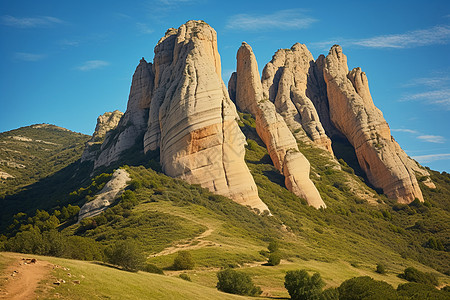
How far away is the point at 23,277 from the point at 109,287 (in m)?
4.00

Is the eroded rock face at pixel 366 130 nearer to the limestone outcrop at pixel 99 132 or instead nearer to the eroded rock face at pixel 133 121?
the eroded rock face at pixel 133 121

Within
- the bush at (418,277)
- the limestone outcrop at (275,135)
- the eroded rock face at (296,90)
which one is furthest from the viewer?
the eroded rock face at (296,90)

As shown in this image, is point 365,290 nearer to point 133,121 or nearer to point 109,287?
point 109,287

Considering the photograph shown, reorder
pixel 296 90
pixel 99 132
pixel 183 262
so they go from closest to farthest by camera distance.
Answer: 1. pixel 183 262
2. pixel 296 90
3. pixel 99 132

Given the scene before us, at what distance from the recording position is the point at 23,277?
19.5 meters

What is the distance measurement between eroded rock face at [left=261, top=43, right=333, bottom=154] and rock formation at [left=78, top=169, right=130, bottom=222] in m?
48.5

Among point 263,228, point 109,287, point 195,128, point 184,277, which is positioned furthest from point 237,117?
point 109,287

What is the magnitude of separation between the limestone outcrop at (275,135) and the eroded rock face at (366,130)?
64.4 feet

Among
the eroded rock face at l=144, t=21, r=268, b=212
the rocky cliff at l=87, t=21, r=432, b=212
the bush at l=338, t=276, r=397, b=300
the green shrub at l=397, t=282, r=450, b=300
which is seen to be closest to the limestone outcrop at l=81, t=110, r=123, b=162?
the rocky cliff at l=87, t=21, r=432, b=212

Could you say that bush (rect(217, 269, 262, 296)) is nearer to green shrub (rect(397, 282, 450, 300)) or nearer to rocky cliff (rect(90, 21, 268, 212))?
green shrub (rect(397, 282, 450, 300))

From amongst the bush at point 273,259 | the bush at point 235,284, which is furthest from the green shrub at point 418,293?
the bush at point 273,259

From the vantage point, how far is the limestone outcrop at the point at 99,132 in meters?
102

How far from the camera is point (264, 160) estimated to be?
87000 millimetres

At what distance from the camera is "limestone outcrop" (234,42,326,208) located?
77750mm
